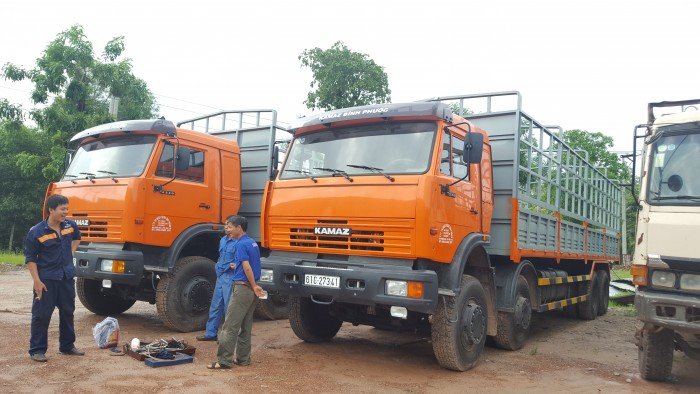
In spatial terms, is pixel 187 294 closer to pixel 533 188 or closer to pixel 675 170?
pixel 533 188

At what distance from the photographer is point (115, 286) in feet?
24.2

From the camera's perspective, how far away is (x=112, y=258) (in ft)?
21.9

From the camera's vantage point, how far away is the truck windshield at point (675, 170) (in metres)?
5.03

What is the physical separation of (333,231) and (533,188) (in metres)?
3.05

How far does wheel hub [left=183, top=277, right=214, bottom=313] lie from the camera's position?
7223mm

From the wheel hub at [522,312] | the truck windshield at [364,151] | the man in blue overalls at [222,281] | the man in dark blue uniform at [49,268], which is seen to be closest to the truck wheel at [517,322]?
the wheel hub at [522,312]

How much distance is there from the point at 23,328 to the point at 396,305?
16.5 ft

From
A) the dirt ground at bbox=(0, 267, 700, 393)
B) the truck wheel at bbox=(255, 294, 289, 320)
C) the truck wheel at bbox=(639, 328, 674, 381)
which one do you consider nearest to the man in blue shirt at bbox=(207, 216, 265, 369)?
the dirt ground at bbox=(0, 267, 700, 393)

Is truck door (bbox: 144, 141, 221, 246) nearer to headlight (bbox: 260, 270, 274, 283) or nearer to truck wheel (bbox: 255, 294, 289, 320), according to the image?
truck wheel (bbox: 255, 294, 289, 320)

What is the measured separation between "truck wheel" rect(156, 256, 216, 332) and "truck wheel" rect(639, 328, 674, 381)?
5.08 metres

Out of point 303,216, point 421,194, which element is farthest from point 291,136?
point 421,194

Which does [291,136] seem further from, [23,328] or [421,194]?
A: [23,328]

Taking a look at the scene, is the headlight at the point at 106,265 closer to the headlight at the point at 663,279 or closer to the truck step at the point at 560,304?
the truck step at the point at 560,304

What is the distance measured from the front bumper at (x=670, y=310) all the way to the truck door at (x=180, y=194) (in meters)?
5.26
